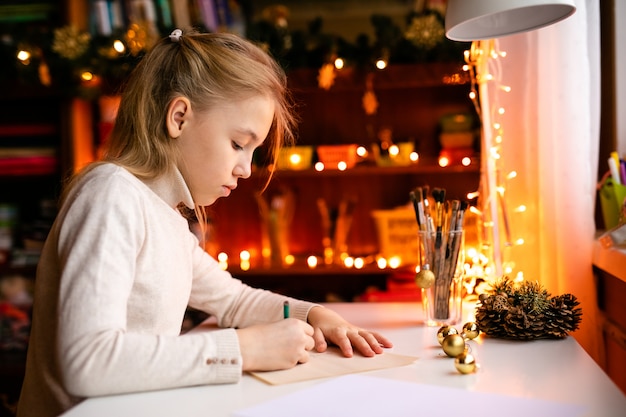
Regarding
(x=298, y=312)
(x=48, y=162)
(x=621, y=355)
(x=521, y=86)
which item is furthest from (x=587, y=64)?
(x=48, y=162)

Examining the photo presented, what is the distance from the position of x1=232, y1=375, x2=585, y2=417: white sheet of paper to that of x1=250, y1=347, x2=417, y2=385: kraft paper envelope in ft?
0.16

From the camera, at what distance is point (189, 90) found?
112cm

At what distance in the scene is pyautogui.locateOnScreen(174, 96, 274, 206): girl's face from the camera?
43.9 inches

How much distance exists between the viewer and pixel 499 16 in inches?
53.0

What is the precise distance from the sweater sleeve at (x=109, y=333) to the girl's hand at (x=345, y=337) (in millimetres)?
209

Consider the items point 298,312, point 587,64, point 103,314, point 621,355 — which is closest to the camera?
point 103,314

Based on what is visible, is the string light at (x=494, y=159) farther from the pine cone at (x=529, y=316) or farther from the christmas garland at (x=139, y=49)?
the christmas garland at (x=139, y=49)

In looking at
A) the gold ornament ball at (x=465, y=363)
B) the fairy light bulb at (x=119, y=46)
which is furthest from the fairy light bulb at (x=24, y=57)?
the gold ornament ball at (x=465, y=363)

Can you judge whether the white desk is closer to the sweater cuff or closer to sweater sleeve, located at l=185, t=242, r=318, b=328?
the sweater cuff

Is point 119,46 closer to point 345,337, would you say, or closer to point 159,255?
point 159,255

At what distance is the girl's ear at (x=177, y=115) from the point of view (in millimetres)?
1104

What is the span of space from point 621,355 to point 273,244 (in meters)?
1.58

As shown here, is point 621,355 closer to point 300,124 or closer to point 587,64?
point 587,64

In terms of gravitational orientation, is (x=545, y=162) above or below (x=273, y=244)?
above
